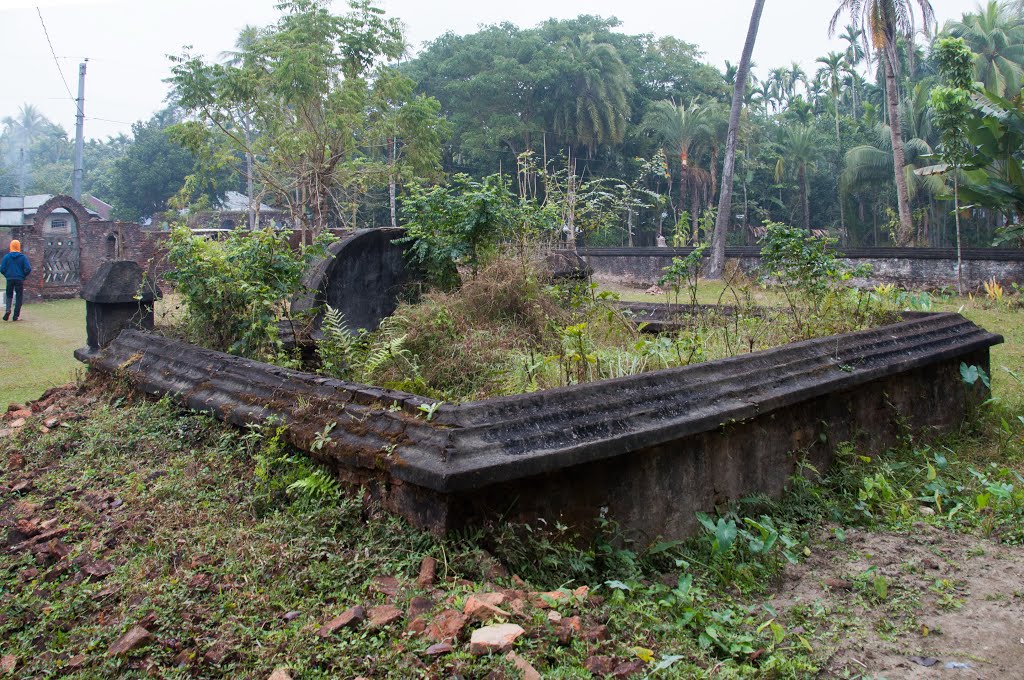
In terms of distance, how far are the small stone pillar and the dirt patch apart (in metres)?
4.57

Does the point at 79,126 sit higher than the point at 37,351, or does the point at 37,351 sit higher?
the point at 79,126

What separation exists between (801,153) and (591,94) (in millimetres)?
9835

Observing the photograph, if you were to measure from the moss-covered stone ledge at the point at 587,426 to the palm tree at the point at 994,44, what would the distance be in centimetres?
3110

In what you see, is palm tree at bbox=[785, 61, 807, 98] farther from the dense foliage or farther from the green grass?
the green grass

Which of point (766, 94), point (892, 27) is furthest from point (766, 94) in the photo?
point (892, 27)

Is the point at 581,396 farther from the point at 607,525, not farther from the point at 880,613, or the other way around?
the point at 880,613

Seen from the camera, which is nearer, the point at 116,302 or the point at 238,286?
the point at 238,286

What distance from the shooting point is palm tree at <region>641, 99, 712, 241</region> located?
35.4 metres

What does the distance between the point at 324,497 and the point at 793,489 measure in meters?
2.51

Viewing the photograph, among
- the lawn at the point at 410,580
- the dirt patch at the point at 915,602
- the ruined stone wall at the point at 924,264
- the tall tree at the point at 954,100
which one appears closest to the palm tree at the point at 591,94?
the ruined stone wall at the point at 924,264

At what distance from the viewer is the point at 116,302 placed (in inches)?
219

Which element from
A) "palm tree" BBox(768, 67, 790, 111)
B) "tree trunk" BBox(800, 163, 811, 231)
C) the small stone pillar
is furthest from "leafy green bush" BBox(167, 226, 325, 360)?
"palm tree" BBox(768, 67, 790, 111)

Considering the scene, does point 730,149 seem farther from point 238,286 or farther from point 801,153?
point 801,153

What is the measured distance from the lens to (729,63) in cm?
4238
